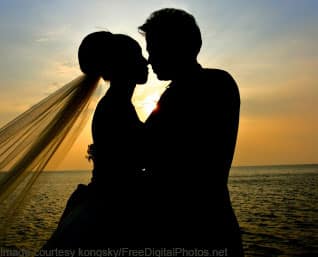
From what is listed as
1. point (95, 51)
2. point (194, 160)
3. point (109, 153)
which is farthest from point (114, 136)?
point (194, 160)

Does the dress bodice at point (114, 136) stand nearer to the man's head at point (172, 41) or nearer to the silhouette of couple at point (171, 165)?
the silhouette of couple at point (171, 165)

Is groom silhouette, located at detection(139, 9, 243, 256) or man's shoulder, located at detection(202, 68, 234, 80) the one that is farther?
man's shoulder, located at detection(202, 68, 234, 80)

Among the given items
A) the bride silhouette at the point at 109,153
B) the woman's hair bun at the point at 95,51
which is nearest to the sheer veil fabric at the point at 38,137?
the woman's hair bun at the point at 95,51

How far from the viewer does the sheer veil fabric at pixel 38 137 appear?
356 centimetres

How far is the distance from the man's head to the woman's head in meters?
0.68

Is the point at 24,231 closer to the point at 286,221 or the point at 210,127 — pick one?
the point at 286,221

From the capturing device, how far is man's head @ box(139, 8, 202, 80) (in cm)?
270

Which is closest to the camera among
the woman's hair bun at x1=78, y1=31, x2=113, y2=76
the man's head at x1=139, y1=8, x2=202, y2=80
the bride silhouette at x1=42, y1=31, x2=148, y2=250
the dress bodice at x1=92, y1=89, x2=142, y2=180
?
the man's head at x1=139, y1=8, x2=202, y2=80

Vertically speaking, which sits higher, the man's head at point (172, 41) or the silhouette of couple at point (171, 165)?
the man's head at point (172, 41)

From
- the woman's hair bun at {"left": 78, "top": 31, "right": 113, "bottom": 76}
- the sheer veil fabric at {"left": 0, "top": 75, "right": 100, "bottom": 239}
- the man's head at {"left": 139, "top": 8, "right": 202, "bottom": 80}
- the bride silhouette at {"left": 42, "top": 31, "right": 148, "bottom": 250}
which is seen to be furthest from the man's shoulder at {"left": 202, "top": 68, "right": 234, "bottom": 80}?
the sheer veil fabric at {"left": 0, "top": 75, "right": 100, "bottom": 239}

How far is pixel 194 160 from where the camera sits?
7.79ft

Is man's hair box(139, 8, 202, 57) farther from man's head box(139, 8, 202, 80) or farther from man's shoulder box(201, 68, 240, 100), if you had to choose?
man's shoulder box(201, 68, 240, 100)

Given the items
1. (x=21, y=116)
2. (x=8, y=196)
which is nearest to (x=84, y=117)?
(x=21, y=116)

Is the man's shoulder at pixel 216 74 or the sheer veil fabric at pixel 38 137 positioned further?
the sheer veil fabric at pixel 38 137
